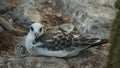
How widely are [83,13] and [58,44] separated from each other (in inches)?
126

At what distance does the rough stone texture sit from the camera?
10.0 meters

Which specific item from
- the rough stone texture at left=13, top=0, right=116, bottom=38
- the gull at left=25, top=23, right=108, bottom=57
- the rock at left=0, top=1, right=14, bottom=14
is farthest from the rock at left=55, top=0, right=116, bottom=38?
the gull at left=25, top=23, right=108, bottom=57

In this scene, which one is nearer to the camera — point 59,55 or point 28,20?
point 59,55

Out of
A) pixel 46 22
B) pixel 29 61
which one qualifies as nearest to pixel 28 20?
pixel 46 22

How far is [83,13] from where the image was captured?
10.6 m

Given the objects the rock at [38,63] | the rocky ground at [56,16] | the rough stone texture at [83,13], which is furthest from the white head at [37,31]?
the rough stone texture at [83,13]

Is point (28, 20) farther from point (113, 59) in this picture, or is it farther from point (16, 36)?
point (113, 59)

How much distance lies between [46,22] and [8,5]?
1.39 metres

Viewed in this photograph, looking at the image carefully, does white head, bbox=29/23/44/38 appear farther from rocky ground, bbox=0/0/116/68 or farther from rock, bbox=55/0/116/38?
rock, bbox=55/0/116/38

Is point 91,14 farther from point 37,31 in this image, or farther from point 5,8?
point 37,31

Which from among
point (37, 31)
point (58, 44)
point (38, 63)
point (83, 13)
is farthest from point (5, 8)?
point (58, 44)

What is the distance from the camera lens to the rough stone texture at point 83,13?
395 inches

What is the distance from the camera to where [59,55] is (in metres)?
7.70

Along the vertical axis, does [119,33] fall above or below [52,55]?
above
